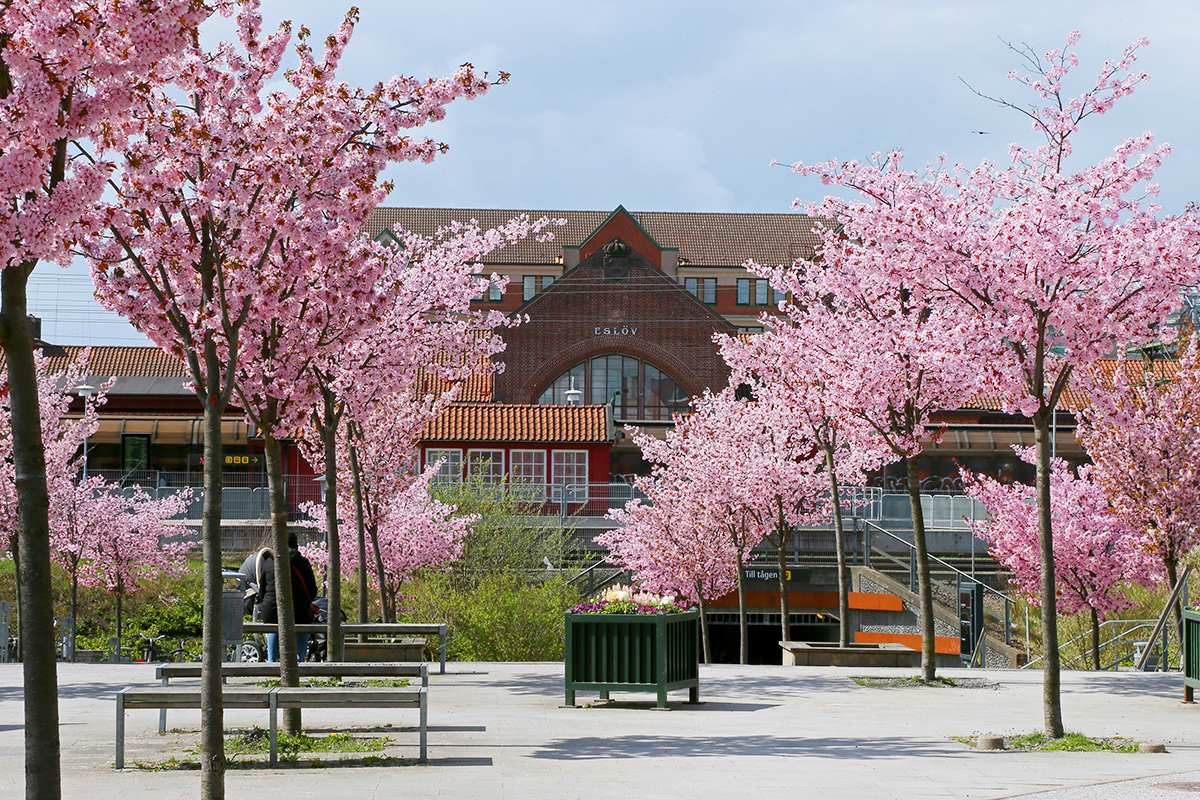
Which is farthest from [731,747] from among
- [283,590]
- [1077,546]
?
[1077,546]

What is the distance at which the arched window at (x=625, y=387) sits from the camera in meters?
55.5

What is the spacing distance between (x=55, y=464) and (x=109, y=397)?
1215 inches

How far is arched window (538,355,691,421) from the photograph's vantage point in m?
55.5

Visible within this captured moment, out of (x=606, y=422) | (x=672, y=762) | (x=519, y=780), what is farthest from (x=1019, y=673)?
(x=606, y=422)

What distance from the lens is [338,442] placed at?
21.2m

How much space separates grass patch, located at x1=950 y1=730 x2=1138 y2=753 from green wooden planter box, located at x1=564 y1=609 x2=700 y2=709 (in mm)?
2916

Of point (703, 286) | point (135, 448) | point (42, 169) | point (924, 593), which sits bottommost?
point (924, 593)

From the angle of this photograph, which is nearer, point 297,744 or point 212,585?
point 212,585

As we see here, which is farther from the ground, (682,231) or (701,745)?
(682,231)

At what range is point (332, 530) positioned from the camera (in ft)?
43.9

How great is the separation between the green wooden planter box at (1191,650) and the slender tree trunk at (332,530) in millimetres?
8631

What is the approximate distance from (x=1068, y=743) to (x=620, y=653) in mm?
4109

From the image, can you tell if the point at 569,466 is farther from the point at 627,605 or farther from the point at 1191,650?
the point at 1191,650

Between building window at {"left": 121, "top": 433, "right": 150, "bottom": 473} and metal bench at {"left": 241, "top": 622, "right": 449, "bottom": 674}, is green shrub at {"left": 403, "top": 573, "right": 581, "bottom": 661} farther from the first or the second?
building window at {"left": 121, "top": 433, "right": 150, "bottom": 473}
